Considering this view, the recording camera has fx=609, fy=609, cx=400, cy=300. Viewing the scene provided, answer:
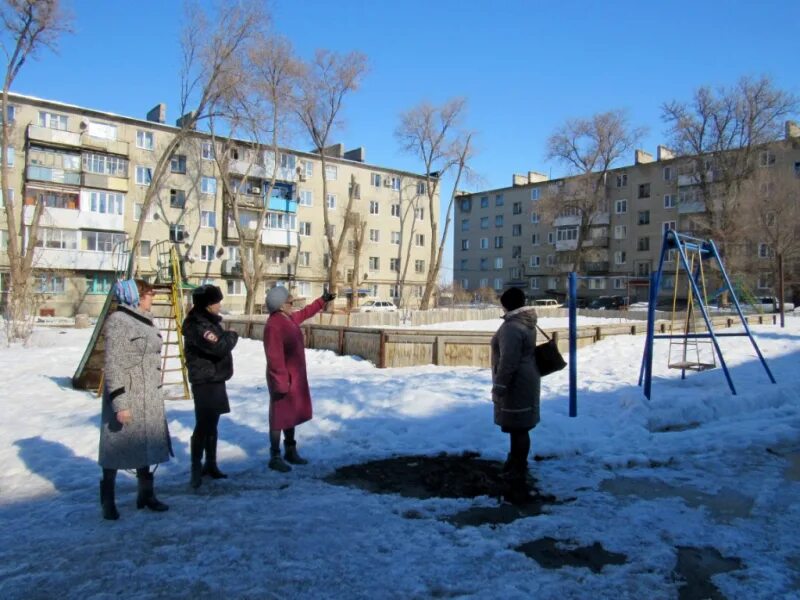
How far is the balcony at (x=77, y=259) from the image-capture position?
38188 millimetres

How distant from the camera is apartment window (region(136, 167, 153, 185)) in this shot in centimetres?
4278

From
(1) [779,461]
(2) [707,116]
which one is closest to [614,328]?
(1) [779,461]

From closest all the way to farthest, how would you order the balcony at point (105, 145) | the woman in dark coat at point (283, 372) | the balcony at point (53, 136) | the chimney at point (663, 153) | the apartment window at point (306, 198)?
the woman in dark coat at point (283, 372) → the balcony at point (53, 136) → the balcony at point (105, 145) → the apartment window at point (306, 198) → the chimney at point (663, 153)

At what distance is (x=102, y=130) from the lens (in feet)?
135

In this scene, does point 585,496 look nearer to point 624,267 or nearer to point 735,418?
point 735,418

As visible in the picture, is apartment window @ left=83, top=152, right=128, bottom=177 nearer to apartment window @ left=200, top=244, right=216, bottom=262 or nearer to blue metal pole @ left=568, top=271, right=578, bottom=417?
apartment window @ left=200, top=244, right=216, bottom=262

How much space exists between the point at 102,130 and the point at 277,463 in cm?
4222

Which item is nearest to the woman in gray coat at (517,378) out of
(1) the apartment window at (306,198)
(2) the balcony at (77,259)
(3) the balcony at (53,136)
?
(2) the balcony at (77,259)

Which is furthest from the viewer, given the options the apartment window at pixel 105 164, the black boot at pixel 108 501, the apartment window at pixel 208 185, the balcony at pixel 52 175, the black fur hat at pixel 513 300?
the apartment window at pixel 208 185

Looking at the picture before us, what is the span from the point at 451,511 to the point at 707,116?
46.8m

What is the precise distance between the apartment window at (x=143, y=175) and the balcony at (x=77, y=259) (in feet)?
19.3

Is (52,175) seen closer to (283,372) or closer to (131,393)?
(283,372)

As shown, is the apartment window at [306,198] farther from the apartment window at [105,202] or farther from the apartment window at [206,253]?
the apartment window at [105,202]

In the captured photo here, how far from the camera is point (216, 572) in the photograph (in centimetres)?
355
